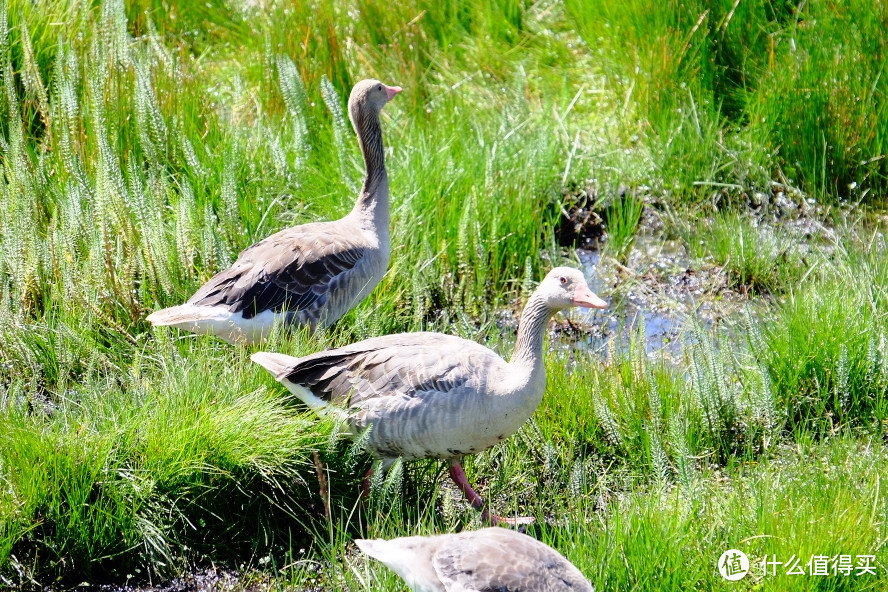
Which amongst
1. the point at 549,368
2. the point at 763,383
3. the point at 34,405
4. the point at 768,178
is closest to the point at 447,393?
the point at 549,368

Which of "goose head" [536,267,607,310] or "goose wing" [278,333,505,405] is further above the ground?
"goose head" [536,267,607,310]

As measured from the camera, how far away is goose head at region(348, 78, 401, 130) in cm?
648

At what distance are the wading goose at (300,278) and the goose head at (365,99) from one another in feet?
1.14

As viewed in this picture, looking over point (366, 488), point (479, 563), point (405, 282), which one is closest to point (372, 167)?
point (405, 282)

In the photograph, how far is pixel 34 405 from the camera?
510cm

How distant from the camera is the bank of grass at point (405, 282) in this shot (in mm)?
4500

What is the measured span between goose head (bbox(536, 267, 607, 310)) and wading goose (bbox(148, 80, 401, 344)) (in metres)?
1.38

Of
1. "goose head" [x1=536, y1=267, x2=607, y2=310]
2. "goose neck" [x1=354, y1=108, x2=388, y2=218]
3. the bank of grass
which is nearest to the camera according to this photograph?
the bank of grass

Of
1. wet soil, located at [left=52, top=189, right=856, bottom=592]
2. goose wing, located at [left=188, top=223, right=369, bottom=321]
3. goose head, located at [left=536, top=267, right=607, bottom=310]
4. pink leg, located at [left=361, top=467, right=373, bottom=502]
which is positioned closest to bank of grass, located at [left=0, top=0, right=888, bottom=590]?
pink leg, located at [left=361, top=467, right=373, bottom=502]

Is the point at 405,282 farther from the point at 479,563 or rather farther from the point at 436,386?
the point at 479,563

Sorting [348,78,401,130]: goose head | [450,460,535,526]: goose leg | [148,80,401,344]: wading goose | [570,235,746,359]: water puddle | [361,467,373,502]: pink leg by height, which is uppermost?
[348,78,401,130]: goose head

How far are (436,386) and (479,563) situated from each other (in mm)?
1090

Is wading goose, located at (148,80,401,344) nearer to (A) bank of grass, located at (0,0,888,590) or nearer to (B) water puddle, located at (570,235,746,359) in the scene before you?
(A) bank of grass, located at (0,0,888,590)

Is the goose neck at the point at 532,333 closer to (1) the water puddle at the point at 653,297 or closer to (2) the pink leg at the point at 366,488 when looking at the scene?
(2) the pink leg at the point at 366,488
